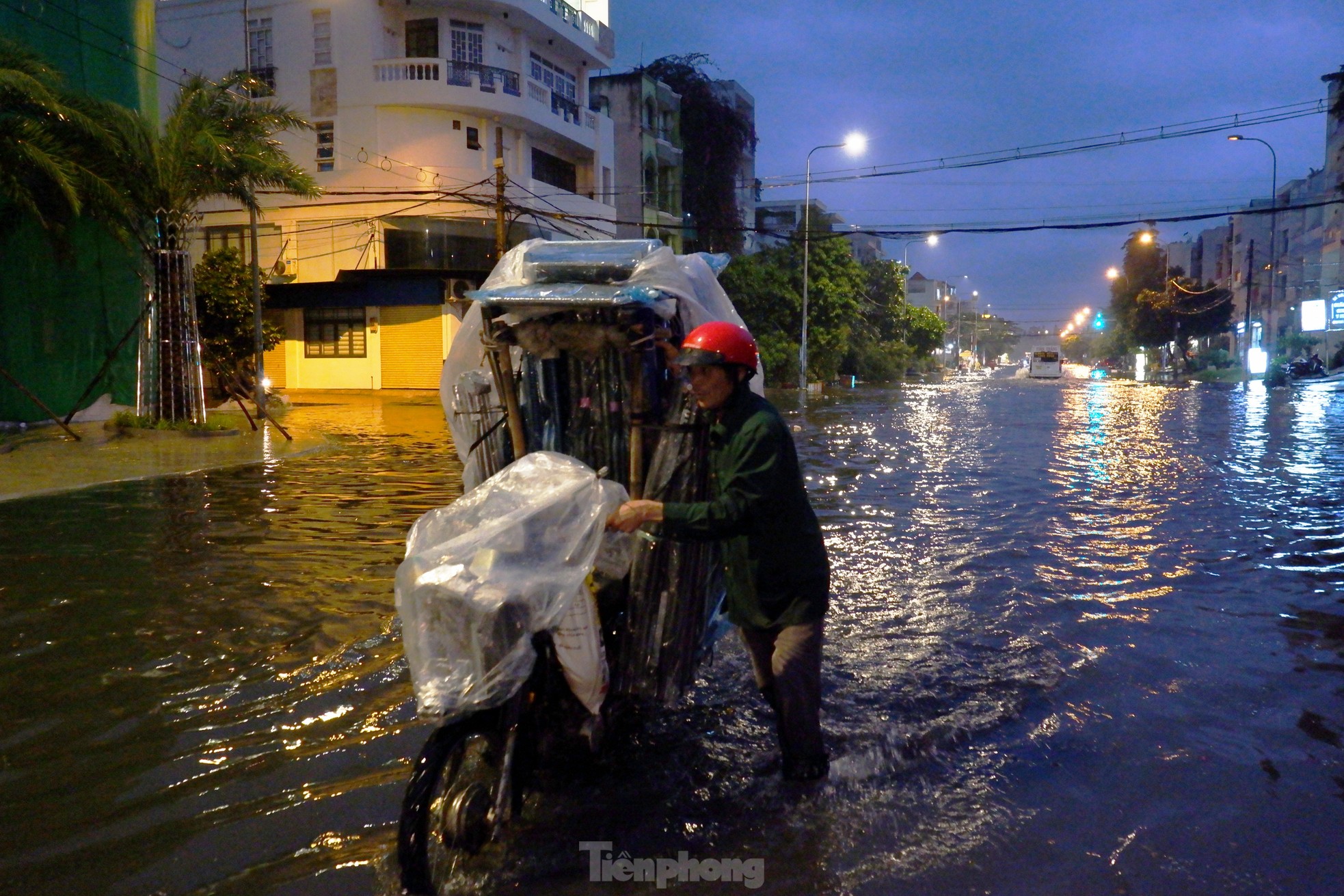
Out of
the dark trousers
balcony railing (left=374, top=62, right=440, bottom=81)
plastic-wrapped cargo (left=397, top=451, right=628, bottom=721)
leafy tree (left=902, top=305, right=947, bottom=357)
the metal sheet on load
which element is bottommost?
the dark trousers

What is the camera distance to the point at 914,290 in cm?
13962

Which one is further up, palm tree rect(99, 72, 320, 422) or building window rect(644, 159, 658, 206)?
building window rect(644, 159, 658, 206)

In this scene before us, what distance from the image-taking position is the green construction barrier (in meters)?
18.1

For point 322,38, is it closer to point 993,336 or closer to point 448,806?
point 448,806

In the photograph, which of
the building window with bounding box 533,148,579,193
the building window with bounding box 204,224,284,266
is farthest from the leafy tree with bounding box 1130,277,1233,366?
the building window with bounding box 204,224,284,266

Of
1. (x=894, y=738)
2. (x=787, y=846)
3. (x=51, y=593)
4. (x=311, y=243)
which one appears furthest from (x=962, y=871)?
(x=311, y=243)

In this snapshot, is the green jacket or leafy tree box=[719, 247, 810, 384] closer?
the green jacket

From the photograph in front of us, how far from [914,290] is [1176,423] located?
121m

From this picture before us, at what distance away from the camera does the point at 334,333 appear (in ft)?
113

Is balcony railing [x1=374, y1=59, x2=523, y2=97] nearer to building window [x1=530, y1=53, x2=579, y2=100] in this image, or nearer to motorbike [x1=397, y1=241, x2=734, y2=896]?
building window [x1=530, y1=53, x2=579, y2=100]

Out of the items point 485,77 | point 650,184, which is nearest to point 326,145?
point 485,77

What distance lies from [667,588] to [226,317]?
72.3 ft

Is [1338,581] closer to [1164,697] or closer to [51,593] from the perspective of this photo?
[1164,697]

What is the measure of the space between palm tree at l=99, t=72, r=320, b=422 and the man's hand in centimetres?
1651
